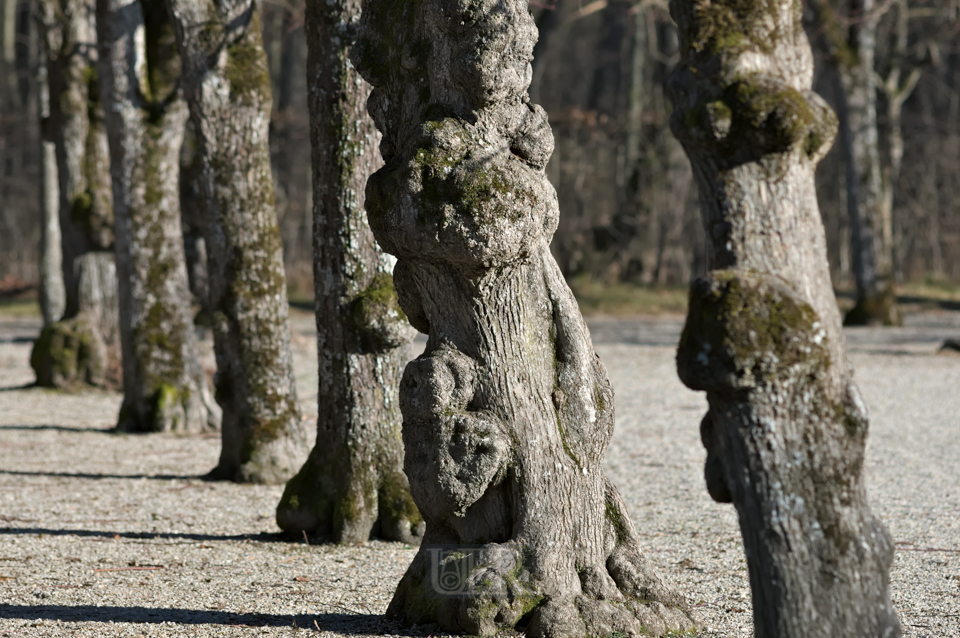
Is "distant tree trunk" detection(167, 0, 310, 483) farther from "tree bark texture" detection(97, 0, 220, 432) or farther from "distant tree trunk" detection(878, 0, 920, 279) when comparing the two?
"distant tree trunk" detection(878, 0, 920, 279)

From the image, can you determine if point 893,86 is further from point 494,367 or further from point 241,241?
point 494,367

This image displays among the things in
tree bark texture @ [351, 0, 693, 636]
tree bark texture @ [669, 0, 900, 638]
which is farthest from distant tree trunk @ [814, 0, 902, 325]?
tree bark texture @ [669, 0, 900, 638]

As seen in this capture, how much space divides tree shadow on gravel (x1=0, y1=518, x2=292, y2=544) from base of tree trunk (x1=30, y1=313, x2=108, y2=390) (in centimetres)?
641

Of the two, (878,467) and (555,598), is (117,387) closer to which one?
(878,467)

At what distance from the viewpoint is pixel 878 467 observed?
8180 mm

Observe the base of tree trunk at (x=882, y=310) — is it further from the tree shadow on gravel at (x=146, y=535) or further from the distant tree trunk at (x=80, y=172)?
the tree shadow on gravel at (x=146, y=535)

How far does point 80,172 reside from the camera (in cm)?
1264

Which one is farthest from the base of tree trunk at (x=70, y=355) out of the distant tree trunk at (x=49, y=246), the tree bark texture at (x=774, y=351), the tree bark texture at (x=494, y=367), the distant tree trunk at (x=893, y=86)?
the distant tree trunk at (x=893, y=86)

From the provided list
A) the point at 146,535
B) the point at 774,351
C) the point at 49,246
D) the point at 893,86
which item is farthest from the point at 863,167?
the point at 774,351

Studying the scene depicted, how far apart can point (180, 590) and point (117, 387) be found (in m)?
8.44

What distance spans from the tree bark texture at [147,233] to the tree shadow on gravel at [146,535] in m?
3.53

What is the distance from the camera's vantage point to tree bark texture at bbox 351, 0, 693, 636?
12.6 ft

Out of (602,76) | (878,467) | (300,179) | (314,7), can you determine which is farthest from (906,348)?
(602,76)

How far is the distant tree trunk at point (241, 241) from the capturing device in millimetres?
7074
